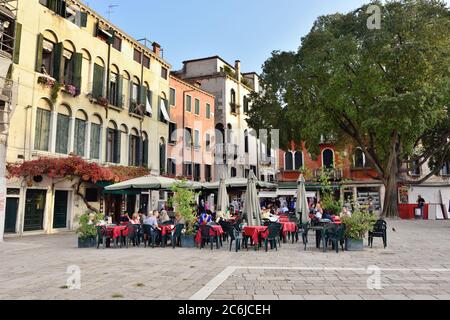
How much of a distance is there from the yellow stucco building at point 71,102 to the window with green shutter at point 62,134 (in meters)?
0.01

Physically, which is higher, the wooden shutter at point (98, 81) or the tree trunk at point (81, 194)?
the wooden shutter at point (98, 81)

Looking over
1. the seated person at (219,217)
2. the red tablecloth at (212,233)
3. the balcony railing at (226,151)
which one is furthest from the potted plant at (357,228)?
the balcony railing at (226,151)

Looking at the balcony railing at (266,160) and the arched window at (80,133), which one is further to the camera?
the balcony railing at (266,160)

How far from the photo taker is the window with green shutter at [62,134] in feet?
63.1

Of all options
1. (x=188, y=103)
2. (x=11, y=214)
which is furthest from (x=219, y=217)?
(x=188, y=103)

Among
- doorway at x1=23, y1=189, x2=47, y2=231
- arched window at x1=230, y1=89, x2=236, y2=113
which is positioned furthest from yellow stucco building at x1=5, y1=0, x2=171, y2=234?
arched window at x1=230, y1=89, x2=236, y2=113

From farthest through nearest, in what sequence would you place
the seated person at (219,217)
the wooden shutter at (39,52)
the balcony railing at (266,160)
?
the balcony railing at (266,160)
the wooden shutter at (39,52)
the seated person at (219,217)

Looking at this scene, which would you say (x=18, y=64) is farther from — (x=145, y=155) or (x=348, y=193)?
(x=348, y=193)

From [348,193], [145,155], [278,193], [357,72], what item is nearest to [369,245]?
[357,72]

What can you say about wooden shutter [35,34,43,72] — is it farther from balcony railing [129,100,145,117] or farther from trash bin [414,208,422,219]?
trash bin [414,208,422,219]

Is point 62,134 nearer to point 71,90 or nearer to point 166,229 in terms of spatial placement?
point 71,90

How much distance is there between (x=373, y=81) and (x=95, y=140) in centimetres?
1617

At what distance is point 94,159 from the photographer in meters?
21.6

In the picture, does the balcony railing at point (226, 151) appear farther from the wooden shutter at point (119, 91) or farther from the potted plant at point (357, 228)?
the potted plant at point (357, 228)
